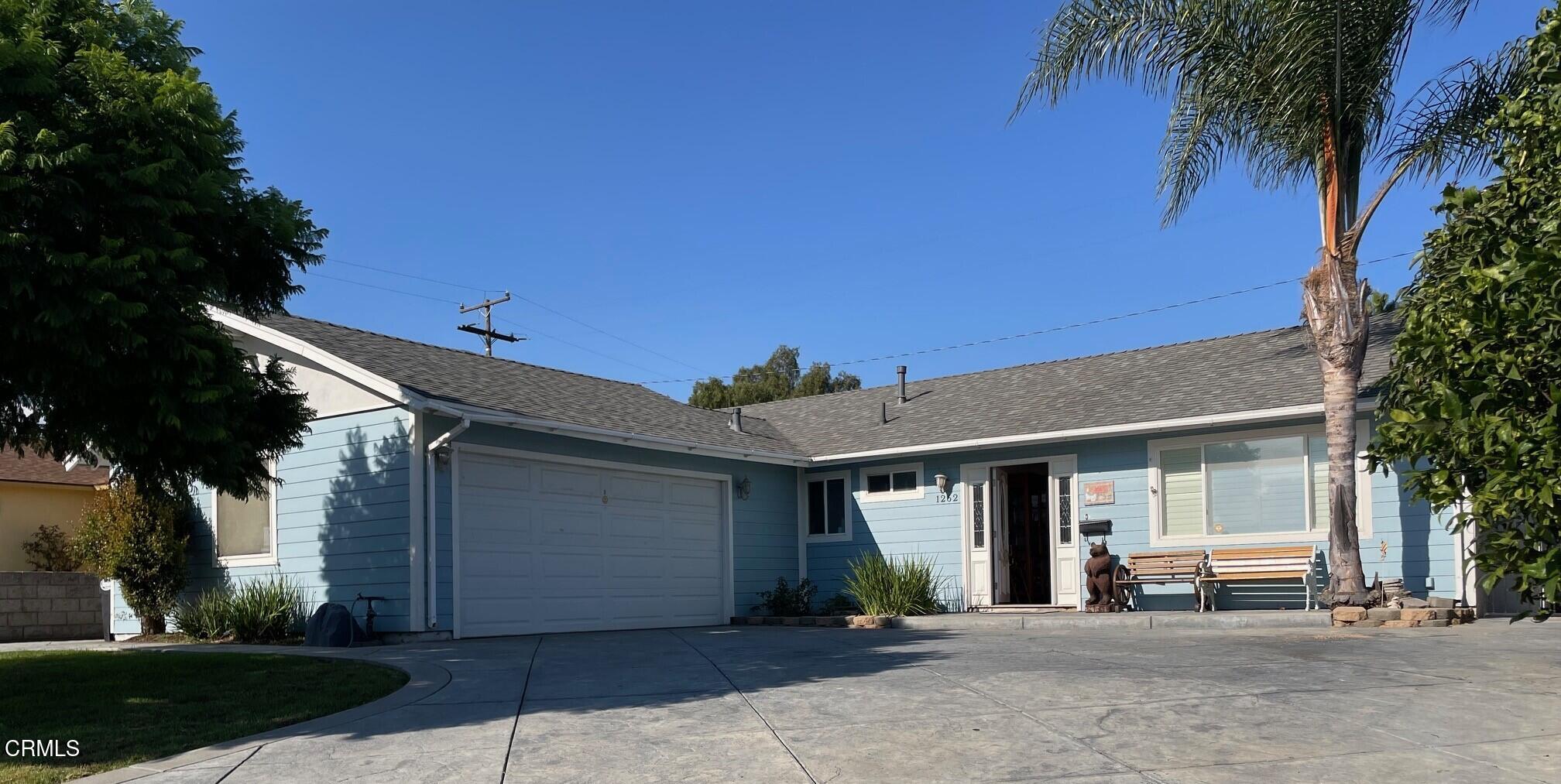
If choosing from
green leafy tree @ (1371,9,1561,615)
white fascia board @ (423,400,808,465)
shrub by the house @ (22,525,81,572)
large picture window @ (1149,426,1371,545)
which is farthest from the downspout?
green leafy tree @ (1371,9,1561,615)

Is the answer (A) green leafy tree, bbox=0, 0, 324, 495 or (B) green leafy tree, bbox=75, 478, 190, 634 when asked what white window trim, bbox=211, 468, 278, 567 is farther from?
(A) green leafy tree, bbox=0, 0, 324, 495

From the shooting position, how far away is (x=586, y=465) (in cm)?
1586

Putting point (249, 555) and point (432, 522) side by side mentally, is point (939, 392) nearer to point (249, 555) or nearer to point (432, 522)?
point (432, 522)

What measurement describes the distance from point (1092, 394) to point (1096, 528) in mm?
2534

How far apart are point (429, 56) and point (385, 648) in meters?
9.27

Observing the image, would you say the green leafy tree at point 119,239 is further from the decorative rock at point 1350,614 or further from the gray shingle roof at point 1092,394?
the decorative rock at point 1350,614

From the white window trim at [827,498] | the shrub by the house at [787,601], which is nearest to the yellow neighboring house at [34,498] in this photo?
the shrub by the house at [787,601]

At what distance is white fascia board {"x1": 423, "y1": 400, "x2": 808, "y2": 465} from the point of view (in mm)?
13547

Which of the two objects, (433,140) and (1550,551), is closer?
(1550,551)

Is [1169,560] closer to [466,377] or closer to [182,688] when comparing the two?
[466,377]

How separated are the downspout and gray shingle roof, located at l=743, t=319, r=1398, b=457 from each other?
23.4 feet

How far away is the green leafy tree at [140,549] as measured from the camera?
15.3m

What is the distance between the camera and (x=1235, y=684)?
7941mm

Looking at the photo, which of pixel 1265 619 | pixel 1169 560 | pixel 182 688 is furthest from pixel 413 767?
pixel 1169 560
